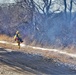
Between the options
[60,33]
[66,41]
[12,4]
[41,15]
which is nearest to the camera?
[66,41]

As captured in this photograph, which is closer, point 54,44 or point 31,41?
point 54,44

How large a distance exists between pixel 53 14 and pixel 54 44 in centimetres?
684

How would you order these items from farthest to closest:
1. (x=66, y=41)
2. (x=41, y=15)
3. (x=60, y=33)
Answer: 1. (x=41, y=15)
2. (x=60, y=33)
3. (x=66, y=41)

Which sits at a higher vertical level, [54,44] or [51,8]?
[51,8]

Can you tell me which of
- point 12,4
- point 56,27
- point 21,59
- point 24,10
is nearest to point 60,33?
point 56,27

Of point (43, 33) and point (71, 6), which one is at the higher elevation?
point (71, 6)

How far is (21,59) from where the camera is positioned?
53.9 ft

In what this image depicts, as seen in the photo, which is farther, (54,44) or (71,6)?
(71,6)

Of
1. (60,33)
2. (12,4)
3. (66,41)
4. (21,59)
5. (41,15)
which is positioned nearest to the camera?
(21,59)

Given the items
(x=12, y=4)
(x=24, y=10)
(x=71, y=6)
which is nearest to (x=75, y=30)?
(x=71, y=6)

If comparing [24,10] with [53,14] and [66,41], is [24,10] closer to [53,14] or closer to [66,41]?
[53,14]

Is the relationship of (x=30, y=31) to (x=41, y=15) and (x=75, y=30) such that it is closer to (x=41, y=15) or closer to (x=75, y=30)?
(x=41, y=15)

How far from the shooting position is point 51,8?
127ft

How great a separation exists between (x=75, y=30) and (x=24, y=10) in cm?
894
